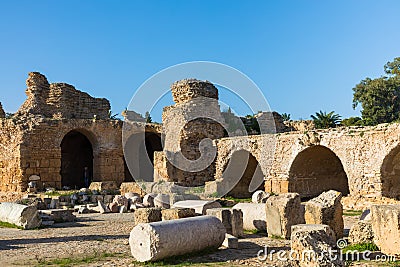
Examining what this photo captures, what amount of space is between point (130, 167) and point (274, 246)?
17851 millimetres

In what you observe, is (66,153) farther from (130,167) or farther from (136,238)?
(136,238)

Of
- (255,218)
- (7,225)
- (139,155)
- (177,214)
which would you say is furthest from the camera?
(139,155)

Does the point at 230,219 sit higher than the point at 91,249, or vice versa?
the point at 230,219

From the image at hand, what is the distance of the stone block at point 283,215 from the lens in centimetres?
819

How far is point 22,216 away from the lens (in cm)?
1074

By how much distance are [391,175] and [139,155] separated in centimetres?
1577

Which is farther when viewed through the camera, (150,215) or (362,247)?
(150,215)

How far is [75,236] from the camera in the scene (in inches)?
363

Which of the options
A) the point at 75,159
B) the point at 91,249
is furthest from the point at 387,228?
the point at 75,159

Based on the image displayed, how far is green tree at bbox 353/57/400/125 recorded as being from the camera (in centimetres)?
3609

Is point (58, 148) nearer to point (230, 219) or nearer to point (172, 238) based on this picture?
point (230, 219)

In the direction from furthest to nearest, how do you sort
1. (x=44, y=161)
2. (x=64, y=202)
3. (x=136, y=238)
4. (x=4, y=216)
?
1. (x=44, y=161)
2. (x=64, y=202)
3. (x=4, y=216)
4. (x=136, y=238)

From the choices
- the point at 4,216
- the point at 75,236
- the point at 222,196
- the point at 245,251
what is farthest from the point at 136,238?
the point at 222,196

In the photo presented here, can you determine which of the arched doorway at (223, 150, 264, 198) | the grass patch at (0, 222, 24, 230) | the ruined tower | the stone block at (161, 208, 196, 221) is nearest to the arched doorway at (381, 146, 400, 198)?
the arched doorway at (223, 150, 264, 198)
